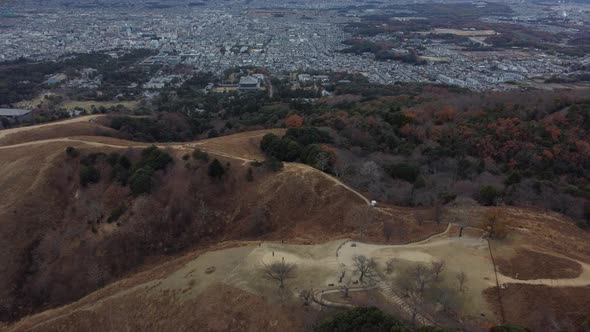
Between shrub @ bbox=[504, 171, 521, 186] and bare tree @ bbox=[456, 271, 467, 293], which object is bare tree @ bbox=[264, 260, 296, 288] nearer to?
bare tree @ bbox=[456, 271, 467, 293]

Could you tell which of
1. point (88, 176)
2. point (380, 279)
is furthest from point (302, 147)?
point (88, 176)

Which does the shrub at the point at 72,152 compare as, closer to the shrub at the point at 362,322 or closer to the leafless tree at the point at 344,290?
the leafless tree at the point at 344,290

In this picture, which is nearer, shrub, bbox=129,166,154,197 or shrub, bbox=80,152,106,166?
shrub, bbox=129,166,154,197

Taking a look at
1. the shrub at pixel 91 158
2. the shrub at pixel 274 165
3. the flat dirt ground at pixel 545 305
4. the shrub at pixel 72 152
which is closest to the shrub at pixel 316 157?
the shrub at pixel 274 165

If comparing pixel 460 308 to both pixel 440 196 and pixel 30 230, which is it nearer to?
pixel 440 196

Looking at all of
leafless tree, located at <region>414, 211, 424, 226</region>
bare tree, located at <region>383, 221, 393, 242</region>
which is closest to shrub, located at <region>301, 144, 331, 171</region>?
leafless tree, located at <region>414, 211, 424, 226</region>
